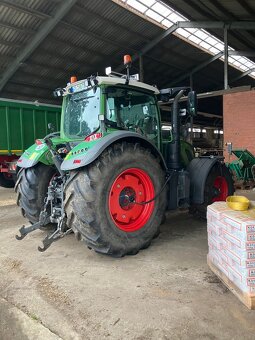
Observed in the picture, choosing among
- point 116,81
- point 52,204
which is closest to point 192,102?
point 116,81

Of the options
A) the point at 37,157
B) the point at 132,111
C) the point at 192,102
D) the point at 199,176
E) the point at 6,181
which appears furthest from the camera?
the point at 6,181

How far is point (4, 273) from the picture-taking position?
138 inches

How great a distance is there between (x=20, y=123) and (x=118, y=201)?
24.3 feet

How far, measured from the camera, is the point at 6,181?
420 inches

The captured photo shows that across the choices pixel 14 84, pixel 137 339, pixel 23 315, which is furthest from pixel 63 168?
pixel 14 84

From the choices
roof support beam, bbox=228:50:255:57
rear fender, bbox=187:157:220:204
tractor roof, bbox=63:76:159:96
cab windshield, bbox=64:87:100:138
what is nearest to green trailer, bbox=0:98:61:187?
cab windshield, bbox=64:87:100:138

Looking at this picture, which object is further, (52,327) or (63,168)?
(63,168)

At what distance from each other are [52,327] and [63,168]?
170 cm

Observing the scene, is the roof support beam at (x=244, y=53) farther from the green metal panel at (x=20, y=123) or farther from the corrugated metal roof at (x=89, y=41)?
the green metal panel at (x=20, y=123)

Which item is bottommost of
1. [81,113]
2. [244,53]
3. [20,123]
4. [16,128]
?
[81,113]

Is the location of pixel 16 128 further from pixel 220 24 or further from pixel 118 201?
pixel 220 24

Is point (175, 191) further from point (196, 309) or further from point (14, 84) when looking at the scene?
point (14, 84)

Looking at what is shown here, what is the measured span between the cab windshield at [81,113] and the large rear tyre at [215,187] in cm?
210

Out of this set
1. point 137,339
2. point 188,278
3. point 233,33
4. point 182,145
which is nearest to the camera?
point 137,339
